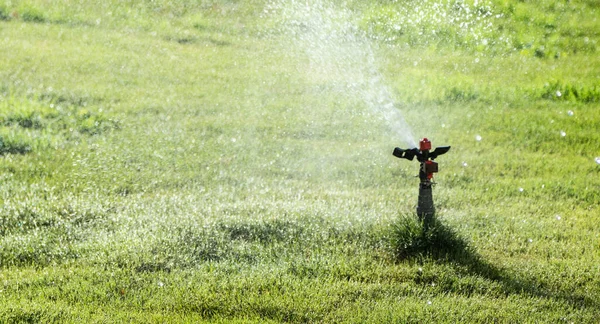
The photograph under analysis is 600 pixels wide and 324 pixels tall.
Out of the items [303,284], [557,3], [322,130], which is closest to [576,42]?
[557,3]

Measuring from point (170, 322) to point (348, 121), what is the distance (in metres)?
5.68

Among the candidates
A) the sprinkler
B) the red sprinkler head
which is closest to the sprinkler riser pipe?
the sprinkler

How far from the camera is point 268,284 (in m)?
5.39

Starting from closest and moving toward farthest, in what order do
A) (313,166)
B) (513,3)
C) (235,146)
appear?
(313,166)
(235,146)
(513,3)

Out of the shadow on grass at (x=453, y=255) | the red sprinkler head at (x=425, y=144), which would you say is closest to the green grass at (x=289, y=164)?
the shadow on grass at (x=453, y=255)

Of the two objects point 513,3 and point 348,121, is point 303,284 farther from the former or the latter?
point 513,3

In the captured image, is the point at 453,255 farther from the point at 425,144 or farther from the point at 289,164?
the point at 289,164

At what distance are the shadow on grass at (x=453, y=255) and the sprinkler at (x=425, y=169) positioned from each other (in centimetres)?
8

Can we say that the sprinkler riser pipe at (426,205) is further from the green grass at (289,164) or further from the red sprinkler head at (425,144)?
the red sprinkler head at (425,144)

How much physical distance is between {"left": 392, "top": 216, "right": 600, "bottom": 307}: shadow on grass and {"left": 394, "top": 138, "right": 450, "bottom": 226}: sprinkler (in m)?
0.08

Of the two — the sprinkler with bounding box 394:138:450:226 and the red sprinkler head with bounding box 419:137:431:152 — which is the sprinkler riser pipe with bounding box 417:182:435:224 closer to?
the sprinkler with bounding box 394:138:450:226

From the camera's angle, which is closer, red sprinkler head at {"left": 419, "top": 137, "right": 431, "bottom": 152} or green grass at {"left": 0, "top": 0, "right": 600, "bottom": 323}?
green grass at {"left": 0, "top": 0, "right": 600, "bottom": 323}

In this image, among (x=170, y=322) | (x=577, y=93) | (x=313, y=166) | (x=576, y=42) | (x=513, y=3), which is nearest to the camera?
(x=170, y=322)

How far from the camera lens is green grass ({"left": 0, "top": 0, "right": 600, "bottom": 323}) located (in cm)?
534
